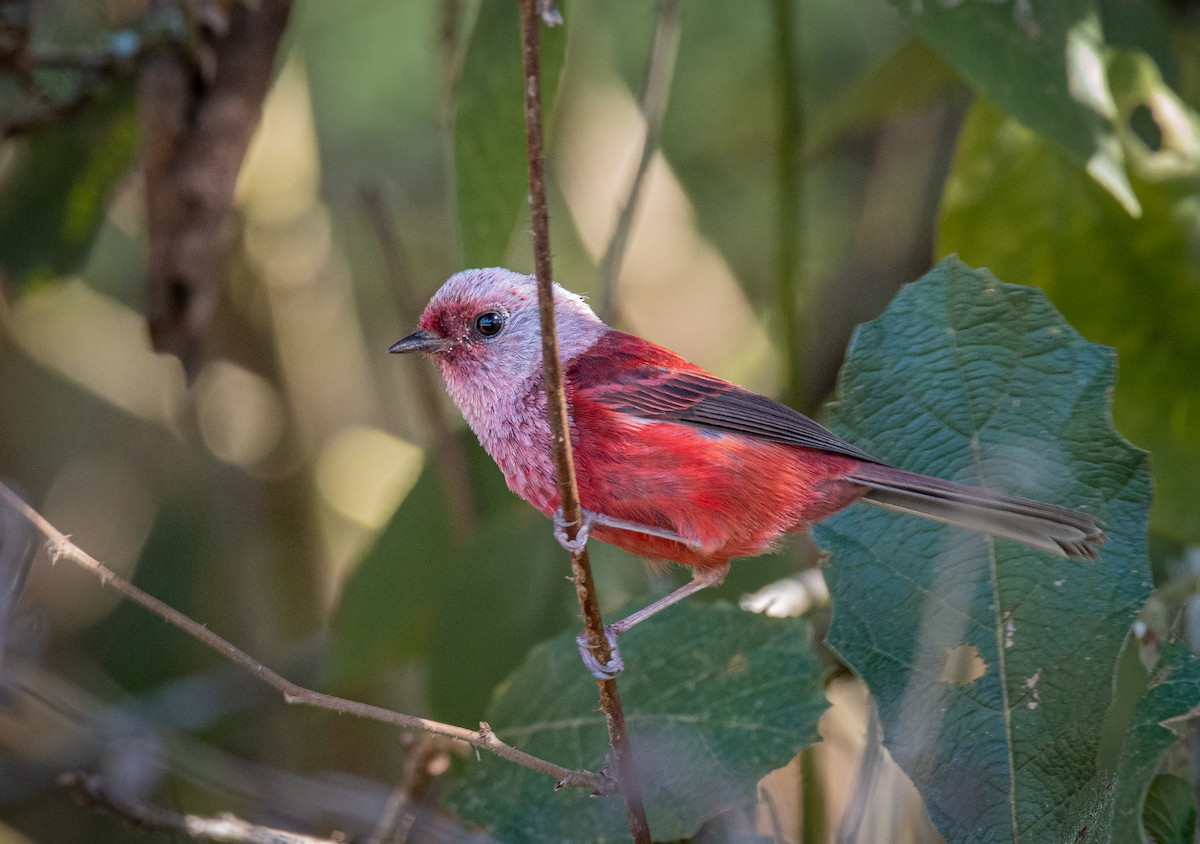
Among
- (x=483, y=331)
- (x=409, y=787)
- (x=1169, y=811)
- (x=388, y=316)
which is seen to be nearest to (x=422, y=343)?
(x=483, y=331)

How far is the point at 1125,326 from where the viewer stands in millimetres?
2980

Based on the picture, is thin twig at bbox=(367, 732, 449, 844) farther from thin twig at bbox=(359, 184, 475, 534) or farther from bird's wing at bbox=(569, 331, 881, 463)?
thin twig at bbox=(359, 184, 475, 534)

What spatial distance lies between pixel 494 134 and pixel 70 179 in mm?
1780

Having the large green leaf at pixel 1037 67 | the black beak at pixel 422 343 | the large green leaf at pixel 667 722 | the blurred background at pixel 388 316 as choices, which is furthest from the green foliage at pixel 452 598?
the large green leaf at pixel 1037 67

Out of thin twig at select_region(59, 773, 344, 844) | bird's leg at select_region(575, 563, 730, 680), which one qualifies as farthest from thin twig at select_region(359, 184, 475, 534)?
thin twig at select_region(59, 773, 344, 844)

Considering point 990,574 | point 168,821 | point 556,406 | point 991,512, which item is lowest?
point 168,821

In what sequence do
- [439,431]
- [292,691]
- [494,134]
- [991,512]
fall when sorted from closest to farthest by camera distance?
[292,691], [991,512], [494,134], [439,431]

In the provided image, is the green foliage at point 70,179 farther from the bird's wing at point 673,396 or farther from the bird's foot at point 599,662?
the bird's foot at point 599,662

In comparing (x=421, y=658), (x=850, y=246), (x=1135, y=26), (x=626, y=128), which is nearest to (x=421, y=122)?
(x=626, y=128)

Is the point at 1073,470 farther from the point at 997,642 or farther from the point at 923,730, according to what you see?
the point at 923,730

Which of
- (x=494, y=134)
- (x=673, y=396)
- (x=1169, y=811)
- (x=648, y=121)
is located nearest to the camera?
(x=1169, y=811)

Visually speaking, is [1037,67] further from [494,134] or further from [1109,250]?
[494,134]

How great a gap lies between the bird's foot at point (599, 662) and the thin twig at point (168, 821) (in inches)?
23.8

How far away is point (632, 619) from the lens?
8.66 ft
